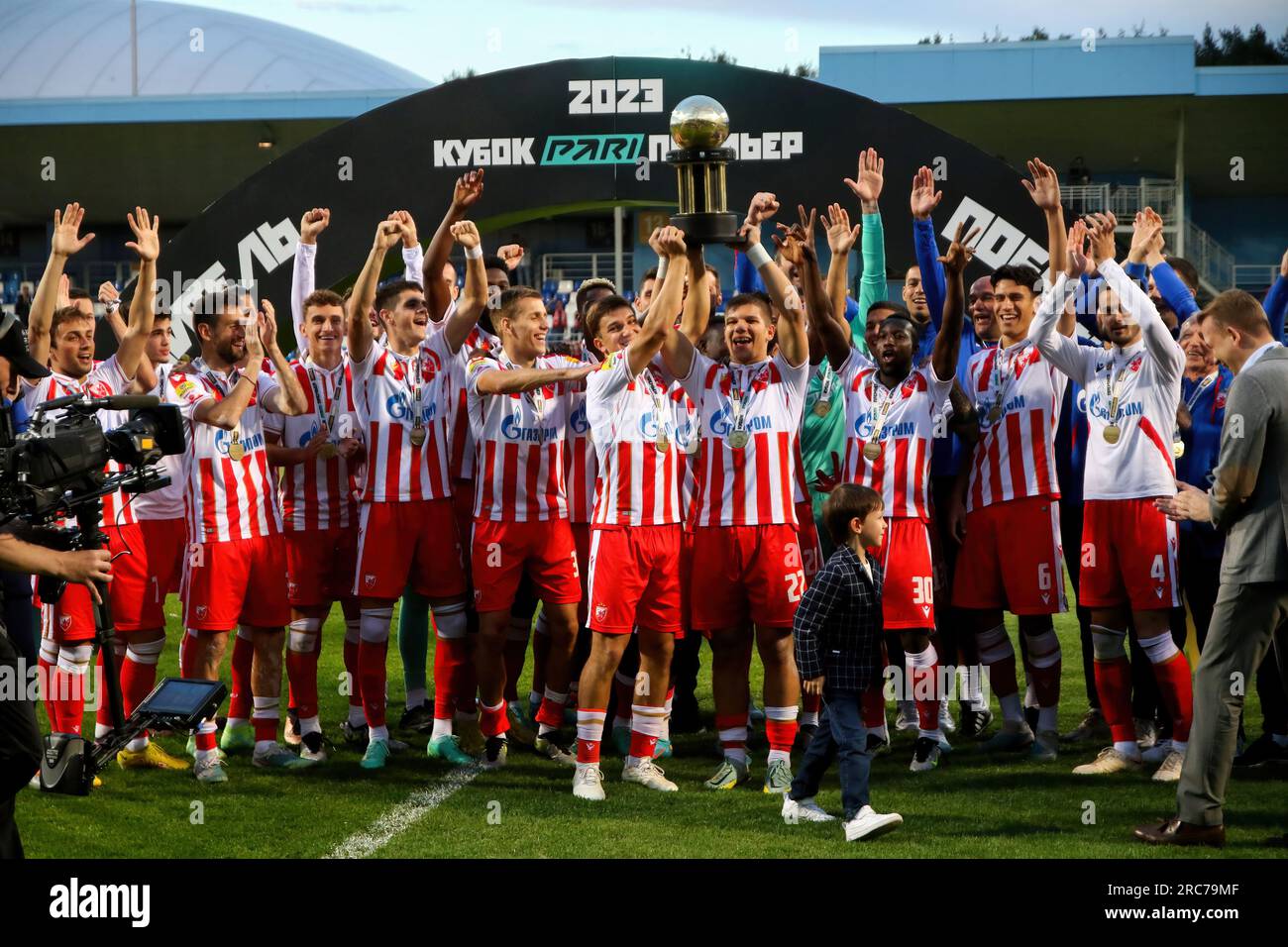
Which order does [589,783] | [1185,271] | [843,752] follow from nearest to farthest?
1. [843,752]
2. [589,783]
3. [1185,271]

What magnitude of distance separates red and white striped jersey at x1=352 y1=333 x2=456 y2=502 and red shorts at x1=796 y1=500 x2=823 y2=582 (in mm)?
1737

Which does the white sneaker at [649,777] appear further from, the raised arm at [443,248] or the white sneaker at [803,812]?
the raised arm at [443,248]

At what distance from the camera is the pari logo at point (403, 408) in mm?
7023

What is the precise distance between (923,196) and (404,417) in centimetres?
277

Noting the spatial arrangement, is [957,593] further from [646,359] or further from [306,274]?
[306,274]

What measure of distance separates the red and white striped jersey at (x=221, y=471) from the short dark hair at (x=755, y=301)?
89.8 inches

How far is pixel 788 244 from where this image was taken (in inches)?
267

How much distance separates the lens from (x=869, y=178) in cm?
734

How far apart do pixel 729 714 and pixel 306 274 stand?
10.5 feet

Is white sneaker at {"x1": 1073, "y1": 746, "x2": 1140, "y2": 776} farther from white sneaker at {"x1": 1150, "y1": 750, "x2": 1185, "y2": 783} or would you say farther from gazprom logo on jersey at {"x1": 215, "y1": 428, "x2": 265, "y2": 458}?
gazprom logo on jersey at {"x1": 215, "y1": 428, "x2": 265, "y2": 458}

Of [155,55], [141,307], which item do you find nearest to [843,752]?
[141,307]

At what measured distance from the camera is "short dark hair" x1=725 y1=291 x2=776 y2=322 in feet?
21.3

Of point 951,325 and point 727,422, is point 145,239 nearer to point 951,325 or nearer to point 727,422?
point 727,422
